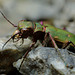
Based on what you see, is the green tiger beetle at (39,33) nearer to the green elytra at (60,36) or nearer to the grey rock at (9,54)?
the green elytra at (60,36)

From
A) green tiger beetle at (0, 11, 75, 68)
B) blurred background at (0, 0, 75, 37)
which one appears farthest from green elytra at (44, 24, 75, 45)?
blurred background at (0, 0, 75, 37)

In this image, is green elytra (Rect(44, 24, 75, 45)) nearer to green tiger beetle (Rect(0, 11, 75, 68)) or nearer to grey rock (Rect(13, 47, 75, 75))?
green tiger beetle (Rect(0, 11, 75, 68))

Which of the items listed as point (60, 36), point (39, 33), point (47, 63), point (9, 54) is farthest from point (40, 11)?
point (47, 63)

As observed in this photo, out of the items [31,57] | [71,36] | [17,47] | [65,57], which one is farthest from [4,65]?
[71,36]

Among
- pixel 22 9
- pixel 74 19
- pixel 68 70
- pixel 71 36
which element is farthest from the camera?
pixel 22 9

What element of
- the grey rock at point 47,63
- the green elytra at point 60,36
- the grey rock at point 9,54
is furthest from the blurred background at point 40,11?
the grey rock at point 47,63

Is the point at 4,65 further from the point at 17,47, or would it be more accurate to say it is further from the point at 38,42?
the point at 38,42
